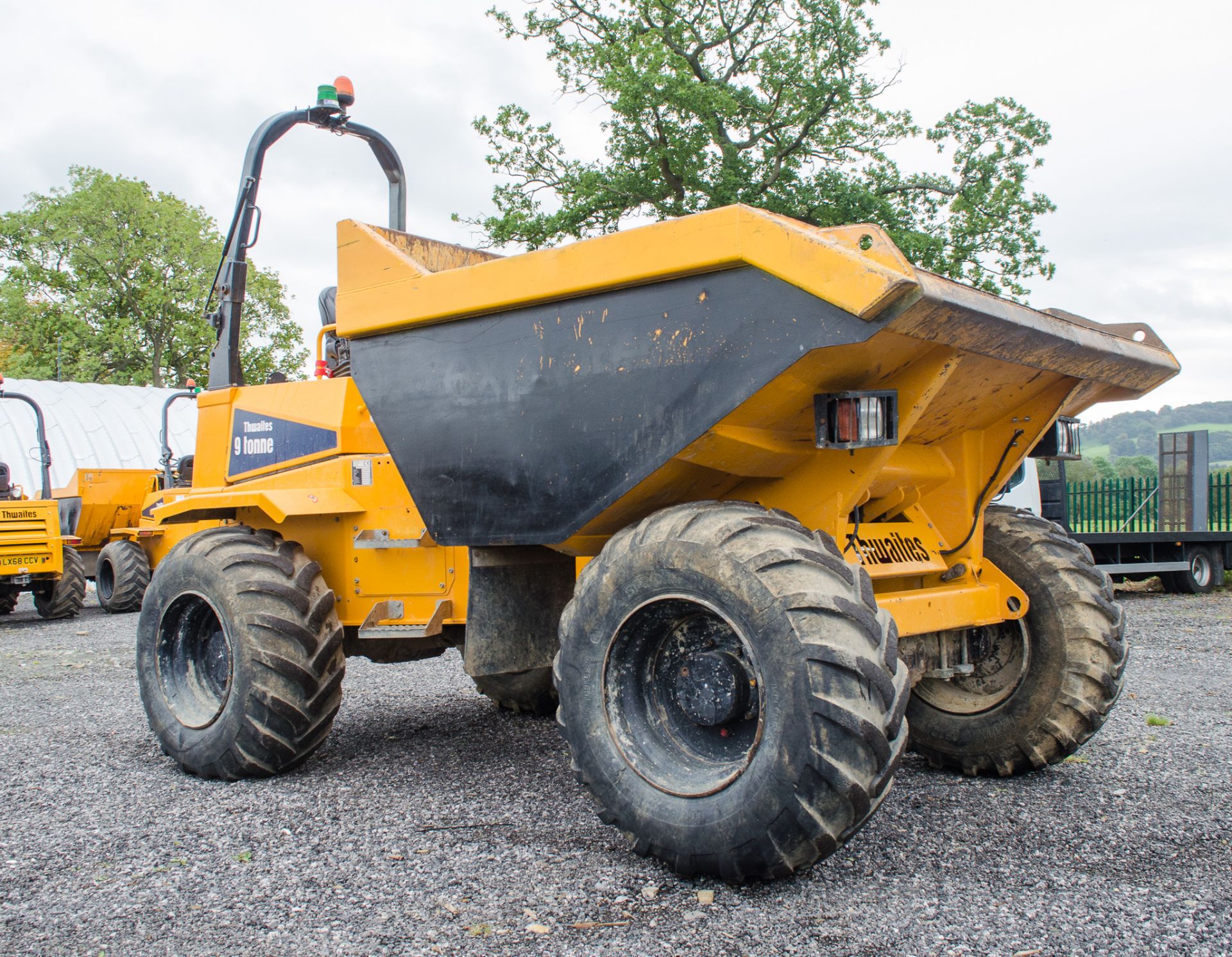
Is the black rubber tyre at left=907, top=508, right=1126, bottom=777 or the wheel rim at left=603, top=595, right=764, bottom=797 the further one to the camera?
the black rubber tyre at left=907, top=508, right=1126, bottom=777

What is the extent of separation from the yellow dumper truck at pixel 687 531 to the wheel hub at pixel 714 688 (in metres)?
0.01

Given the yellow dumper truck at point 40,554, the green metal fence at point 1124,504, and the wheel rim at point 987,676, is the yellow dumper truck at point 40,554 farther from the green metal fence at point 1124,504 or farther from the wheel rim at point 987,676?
the green metal fence at point 1124,504

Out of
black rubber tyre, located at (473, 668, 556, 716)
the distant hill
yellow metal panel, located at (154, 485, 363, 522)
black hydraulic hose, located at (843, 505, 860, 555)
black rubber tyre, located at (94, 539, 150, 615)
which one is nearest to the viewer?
black hydraulic hose, located at (843, 505, 860, 555)

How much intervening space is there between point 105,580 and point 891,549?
13.2 meters

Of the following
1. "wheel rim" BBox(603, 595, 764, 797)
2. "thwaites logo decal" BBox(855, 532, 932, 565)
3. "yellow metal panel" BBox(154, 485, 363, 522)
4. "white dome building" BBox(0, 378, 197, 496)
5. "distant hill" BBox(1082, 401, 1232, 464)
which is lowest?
"wheel rim" BBox(603, 595, 764, 797)

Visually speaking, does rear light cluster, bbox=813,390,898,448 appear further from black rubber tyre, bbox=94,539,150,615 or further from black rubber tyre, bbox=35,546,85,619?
black rubber tyre, bbox=35,546,85,619

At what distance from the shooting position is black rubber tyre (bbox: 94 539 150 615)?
45.4ft

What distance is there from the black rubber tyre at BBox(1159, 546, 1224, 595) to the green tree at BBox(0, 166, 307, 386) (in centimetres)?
3572

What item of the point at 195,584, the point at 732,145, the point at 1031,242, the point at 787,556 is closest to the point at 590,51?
the point at 732,145

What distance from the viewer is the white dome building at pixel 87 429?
25.7 m

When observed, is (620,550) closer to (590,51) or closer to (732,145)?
(732,145)

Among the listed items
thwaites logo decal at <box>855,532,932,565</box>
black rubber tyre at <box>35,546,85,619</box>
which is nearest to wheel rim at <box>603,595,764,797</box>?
thwaites logo decal at <box>855,532,932,565</box>

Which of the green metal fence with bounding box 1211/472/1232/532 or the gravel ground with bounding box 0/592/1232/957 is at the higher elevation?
the green metal fence with bounding box 1211/472/1232/532

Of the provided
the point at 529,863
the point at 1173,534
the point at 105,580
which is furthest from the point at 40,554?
the point at 1173,534
